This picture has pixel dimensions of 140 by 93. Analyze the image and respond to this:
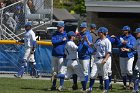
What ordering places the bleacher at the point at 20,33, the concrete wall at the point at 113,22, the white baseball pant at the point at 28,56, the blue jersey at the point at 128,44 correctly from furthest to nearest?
1. the concrete wall at the point at 113,22
2. the bleacher at the point at 20,33
3. the white baseball pant at the point at 28,56
4. the blue jersey at the point at 128,44

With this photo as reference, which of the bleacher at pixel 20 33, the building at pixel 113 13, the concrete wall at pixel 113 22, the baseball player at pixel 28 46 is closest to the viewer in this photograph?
the baseball player at pixel 28 46

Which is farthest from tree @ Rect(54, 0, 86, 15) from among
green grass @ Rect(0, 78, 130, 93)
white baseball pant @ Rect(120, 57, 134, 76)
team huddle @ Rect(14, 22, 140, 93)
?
team huddle @ Rect(14, 22, 140, 93)

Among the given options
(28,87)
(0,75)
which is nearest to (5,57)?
(0,75)

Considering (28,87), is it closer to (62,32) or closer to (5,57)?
(62,32)

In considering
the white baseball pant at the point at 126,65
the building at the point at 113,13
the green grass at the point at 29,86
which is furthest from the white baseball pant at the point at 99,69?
the building at the point at 113,13

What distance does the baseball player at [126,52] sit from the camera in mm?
17422

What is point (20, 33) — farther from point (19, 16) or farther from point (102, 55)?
point (102, 55)

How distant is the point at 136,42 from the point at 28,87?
3846 mm

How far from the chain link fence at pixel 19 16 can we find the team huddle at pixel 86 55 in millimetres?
7926

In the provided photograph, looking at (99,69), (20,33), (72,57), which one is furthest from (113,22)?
(99,69)

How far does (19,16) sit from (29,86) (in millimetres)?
7833

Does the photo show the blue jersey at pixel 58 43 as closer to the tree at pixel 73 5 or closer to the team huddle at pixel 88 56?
the team huddle at pixel 88 56

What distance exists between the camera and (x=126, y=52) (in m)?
17.8

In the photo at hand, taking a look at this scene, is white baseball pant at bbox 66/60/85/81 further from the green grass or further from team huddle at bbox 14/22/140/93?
the green grass
